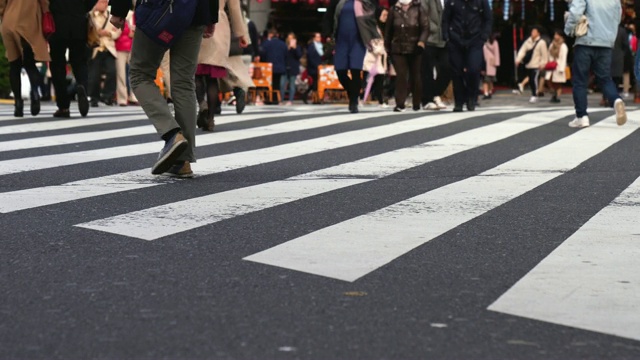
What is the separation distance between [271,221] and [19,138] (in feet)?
18.8

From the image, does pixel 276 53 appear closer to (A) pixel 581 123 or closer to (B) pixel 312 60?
(B) pixel 312 60

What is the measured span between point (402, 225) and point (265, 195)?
1299mm

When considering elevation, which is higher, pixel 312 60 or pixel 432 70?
pixel 432 70

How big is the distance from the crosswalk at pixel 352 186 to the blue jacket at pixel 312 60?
1361 cm

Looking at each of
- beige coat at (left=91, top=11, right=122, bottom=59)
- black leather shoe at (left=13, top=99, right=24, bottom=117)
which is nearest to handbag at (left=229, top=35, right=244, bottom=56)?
black leather shoe at (left=13, top=99, right=24, bottom=117)

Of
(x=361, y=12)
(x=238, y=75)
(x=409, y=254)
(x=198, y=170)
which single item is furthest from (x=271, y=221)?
(x=361, y=12)

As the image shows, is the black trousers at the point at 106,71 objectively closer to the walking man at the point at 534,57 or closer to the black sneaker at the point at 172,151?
the walking man at the point at 534,57

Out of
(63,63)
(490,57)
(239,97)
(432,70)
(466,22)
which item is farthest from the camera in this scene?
(490,57)

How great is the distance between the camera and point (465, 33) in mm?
17062

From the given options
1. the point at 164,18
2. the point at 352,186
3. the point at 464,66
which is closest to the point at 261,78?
the point at 464,66

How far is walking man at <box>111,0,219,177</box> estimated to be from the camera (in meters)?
7.71

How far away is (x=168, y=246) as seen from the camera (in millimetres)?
5098

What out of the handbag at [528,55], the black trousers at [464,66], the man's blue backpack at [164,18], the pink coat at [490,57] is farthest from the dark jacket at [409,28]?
the handbag at [528,55]

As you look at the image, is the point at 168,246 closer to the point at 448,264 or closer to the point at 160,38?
the point at 448,264
